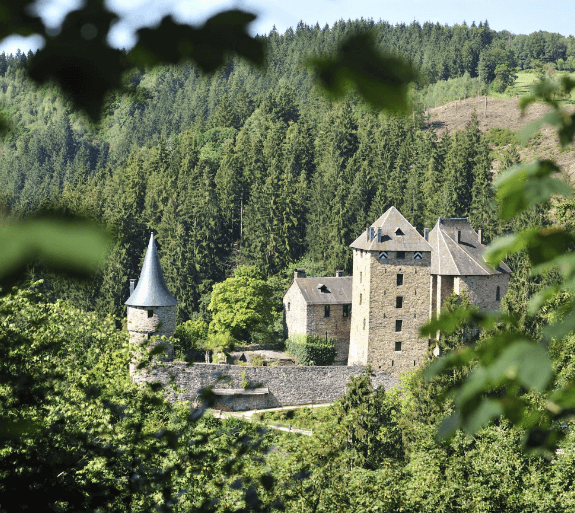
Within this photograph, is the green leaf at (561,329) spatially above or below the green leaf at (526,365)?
above

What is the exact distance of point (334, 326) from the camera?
110 ft

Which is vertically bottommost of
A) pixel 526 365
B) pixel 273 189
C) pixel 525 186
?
pixel 526 365

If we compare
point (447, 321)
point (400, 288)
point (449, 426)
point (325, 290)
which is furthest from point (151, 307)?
point (449, 426)

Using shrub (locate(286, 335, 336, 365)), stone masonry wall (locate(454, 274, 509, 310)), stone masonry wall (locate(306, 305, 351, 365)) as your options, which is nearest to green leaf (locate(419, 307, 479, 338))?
stone masonry wall (locate(454, 274, 509, 310))

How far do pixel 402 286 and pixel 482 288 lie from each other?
3491 millimetres

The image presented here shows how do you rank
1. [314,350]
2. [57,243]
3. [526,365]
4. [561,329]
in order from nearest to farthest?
[57,243] → [526,365] → [561,329] → [314,350]

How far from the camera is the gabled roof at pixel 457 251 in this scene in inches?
1238

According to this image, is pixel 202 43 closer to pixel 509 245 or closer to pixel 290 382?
pixel 509 245

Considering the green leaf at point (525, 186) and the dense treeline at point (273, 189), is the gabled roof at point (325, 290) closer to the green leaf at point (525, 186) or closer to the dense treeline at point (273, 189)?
the dense treeline at point (273, 189)

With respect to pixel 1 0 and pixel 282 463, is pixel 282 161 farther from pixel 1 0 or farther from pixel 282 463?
pixel 1 0

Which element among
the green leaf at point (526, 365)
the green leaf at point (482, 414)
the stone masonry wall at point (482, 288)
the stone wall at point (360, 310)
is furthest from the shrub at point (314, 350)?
the green leaf at point (526, 365)

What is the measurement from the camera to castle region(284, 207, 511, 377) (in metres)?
30.7

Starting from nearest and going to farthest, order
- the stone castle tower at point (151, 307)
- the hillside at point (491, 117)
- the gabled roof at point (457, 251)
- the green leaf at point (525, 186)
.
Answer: the green leaf at point (525, 186), the stone castle tower at point (151, 307), the gabled roof at point (457, 251), the hillside at point (491, 117)

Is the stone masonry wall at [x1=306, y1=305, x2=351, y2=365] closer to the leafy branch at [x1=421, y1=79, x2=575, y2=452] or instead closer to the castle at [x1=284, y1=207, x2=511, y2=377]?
the castle at [x1=284, y1=207, x2=511, y2=377]
